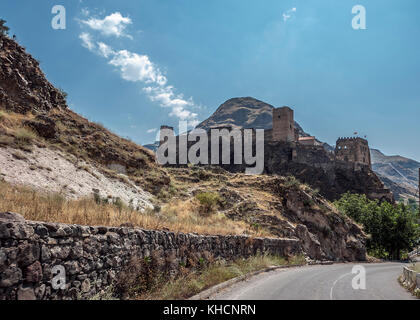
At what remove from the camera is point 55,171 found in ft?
49.5

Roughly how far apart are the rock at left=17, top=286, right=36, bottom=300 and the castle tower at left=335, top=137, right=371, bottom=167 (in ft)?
341

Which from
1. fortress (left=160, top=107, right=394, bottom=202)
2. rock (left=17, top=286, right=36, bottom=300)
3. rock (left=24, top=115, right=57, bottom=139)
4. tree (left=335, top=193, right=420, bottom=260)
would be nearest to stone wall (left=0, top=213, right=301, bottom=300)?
rock (left=17, top=286, right=36, bottom=300)

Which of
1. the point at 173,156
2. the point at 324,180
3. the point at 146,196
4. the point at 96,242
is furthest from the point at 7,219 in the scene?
the point at 324,180

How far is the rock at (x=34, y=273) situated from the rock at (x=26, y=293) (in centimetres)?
13

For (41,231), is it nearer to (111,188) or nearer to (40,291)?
(40,291)

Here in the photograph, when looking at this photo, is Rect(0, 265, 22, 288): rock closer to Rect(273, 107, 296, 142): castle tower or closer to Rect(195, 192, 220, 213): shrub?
Rect(195, 192, 220, 213): shrub

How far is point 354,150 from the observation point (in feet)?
331

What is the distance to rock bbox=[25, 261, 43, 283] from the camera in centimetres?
471

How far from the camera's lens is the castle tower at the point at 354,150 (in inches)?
3949

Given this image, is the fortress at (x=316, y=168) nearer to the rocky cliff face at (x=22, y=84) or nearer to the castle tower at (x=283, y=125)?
the castle tower at (x=283, y=125)

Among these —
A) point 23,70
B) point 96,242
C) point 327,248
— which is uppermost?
point 23,70

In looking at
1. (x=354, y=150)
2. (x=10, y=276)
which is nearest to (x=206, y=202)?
(x=10, y=276)
